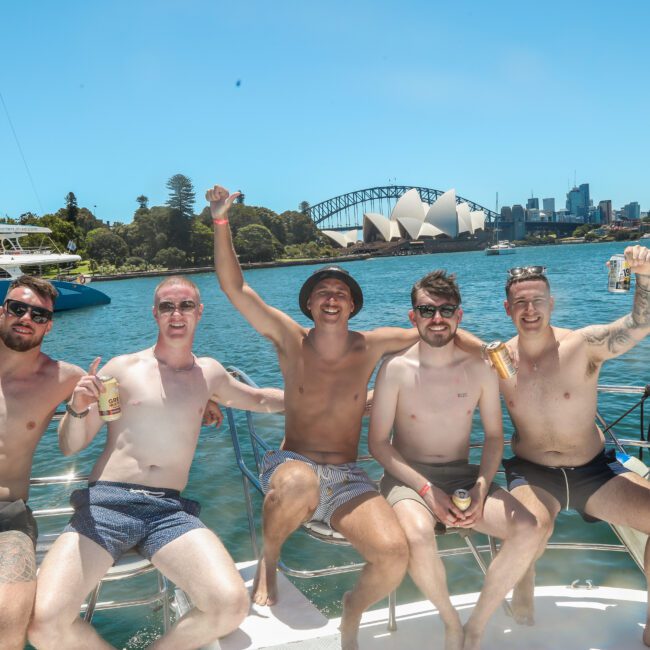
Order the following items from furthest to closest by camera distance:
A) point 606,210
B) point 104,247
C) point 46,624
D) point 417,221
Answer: point 606,210, point 417,221, point 104,247, point 46,624

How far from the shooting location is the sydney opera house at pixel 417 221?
301 feet

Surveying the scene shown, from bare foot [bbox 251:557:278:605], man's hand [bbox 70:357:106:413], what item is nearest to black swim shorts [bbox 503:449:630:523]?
bare foot [bbox 251:557:278:605]

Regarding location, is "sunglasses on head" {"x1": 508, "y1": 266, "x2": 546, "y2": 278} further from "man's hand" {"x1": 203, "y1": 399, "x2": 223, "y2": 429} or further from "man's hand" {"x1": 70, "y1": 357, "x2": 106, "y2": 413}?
"man's hand" {"x1": 70, "y1": 357, "x2": 106, "y2": 413}

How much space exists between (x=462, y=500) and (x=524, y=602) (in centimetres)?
60

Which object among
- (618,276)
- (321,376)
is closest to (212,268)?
(321,376)

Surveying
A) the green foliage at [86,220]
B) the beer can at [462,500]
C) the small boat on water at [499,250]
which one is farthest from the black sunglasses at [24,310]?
the small boat on water at [499,250]

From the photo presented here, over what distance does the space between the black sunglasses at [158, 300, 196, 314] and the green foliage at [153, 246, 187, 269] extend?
75.9 m

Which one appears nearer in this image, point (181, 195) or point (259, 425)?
point (259, 425)

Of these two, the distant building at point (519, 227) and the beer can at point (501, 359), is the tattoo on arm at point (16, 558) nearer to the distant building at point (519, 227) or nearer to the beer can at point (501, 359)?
the beer can at point (501, 359)

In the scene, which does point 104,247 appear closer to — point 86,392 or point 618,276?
point 86,392

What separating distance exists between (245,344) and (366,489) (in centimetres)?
1749

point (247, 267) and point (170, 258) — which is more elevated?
point (170, 258)

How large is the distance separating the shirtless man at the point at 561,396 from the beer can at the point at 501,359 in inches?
10.2

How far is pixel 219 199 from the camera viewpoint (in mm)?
2967
